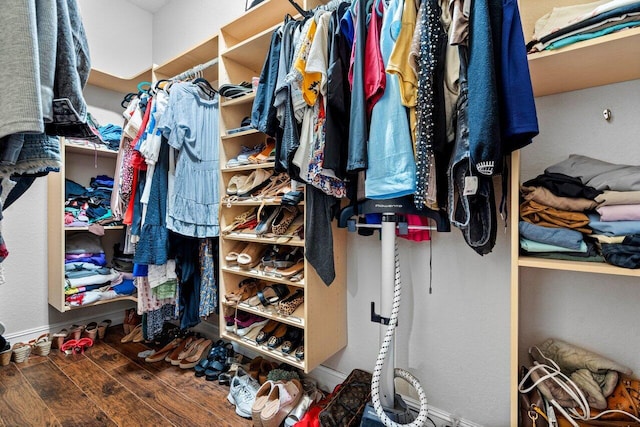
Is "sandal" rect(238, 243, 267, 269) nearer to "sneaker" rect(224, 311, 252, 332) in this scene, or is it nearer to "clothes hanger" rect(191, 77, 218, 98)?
"sneaker" rect(224, 311, 252, 332)

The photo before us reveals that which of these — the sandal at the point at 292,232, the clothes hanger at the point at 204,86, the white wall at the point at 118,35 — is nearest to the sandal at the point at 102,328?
the sandal at the point at 292,232

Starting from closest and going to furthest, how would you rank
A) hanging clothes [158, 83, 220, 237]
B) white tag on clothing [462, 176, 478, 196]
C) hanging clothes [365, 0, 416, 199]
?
white tag on clothing [462, 176, 478, 196], hanging clothes [365, 0, 416, 199], hanging clothes [158, 83, 220, 237]

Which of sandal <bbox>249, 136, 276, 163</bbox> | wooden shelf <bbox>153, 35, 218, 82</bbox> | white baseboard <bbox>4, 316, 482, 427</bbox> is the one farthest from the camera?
wooden shelf <bbox>153, 35, 218, 82</bbox>

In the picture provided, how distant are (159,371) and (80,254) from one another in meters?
1.12

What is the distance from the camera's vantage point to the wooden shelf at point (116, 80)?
7.28 feet

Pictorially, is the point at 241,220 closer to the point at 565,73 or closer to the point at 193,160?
the point at 193,160

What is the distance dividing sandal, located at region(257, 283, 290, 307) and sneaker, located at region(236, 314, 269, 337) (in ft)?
0.62

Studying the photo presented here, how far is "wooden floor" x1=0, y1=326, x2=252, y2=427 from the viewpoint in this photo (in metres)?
1.37

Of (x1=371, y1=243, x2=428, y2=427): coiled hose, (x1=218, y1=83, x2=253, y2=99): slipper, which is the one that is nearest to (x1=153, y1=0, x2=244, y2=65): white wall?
(x1=218, y1=83, x2=253, y2=99): slipper

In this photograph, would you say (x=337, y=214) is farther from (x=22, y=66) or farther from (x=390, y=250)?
(x=22, y=66)

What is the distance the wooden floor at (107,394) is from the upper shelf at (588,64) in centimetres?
182

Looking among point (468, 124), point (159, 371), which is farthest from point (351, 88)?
point (159, 371)

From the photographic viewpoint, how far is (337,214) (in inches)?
51.9

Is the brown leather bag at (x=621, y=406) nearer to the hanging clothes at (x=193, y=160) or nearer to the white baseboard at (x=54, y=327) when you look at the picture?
the hanging clothes at (x=193, y=160)
